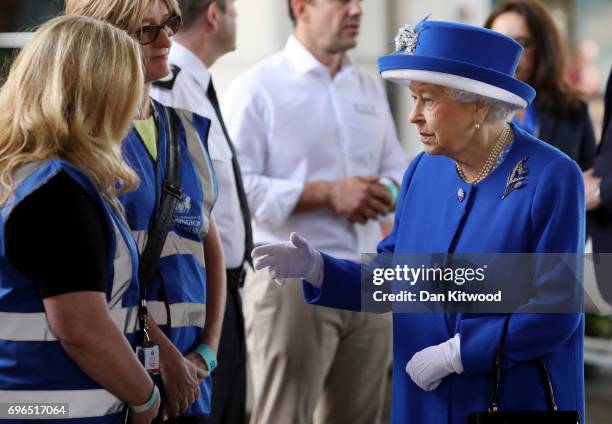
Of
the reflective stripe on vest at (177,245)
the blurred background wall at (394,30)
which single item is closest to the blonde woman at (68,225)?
the reflective stripe on vest at (177,245)

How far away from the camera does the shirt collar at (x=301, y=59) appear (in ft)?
11.1

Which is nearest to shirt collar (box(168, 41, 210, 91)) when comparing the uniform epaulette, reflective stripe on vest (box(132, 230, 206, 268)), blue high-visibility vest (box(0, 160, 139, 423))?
the uniform epaulette

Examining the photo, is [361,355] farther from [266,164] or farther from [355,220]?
[266,164]

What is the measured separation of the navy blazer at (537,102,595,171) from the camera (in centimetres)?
353

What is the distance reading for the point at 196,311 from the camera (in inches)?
85.0

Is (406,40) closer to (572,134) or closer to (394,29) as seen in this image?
(572,134)

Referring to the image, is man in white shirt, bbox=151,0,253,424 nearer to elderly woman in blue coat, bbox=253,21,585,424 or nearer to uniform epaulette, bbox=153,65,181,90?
uniform epaulette, bbox=153,65,181,90

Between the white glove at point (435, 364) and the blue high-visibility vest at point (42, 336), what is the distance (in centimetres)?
65

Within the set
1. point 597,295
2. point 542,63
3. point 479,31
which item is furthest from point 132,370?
point 542,63

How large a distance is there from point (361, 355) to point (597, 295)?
2.94ft

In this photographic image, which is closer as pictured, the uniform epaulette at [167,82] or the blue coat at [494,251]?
Answer: the blue coat at [494,251]

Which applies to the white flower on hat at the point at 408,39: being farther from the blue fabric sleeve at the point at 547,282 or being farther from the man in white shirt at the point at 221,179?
the man in white shirt at the point at 221,179

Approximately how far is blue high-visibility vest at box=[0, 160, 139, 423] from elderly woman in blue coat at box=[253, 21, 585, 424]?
1.73 feet

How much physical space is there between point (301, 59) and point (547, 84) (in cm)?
97
